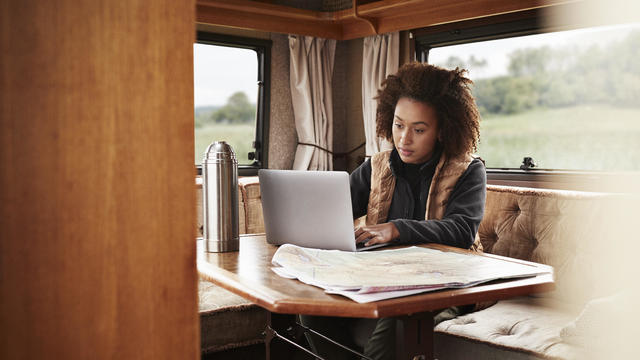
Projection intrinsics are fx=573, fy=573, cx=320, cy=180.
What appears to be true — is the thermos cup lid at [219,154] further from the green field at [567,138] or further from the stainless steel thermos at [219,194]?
the green field at [567,138]

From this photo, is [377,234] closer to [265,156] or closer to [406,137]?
[406,137]

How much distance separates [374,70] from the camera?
4020 millimetres

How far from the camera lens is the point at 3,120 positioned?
42 cm

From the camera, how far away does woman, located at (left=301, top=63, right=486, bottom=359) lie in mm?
2242

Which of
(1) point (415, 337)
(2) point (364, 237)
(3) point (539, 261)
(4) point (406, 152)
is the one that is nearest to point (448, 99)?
(4) point (406, 152)

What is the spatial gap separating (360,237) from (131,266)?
4.65ft

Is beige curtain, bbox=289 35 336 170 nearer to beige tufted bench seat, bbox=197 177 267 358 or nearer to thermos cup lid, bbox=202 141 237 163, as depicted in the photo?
beige tufted bench seat, bbox=197 177 267 358

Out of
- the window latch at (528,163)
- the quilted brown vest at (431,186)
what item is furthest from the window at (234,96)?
the window latch at (528,163)

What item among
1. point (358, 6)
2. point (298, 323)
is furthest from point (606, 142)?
point (298, 323)

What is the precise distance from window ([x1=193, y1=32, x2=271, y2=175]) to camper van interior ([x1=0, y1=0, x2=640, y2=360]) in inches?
0.6

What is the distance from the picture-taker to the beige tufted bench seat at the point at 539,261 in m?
1.88

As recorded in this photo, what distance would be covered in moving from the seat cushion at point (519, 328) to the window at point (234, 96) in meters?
2.31

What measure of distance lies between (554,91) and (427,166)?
3.70 feet

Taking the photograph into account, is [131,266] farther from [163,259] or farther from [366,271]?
[366,271]
